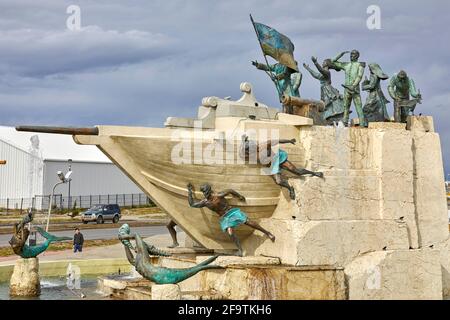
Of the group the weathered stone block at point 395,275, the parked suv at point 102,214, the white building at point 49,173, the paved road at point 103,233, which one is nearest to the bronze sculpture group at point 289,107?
the weathered stone block at point 395,275

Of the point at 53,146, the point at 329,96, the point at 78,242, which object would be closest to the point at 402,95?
the point at 329,96

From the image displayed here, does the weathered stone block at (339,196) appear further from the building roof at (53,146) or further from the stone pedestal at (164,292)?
the building roof at (53,146)

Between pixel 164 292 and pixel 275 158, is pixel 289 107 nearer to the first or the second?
pixel 275 158

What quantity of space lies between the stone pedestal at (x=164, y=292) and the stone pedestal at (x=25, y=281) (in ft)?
15.1

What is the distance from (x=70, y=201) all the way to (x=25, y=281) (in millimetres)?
33726

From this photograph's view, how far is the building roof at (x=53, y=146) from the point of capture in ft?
152

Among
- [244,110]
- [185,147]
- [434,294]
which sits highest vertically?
[244,110]

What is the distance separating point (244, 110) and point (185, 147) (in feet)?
6.18

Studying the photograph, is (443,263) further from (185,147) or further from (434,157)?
(185,147)

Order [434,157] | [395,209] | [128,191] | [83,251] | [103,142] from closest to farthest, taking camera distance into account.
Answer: [103,142] → [395,209] → [434,157] → [83,251] → [128,191]

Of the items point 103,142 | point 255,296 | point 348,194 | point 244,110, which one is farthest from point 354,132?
point 103,142

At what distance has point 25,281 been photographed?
46.3 ft

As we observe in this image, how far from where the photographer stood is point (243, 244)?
1408cm

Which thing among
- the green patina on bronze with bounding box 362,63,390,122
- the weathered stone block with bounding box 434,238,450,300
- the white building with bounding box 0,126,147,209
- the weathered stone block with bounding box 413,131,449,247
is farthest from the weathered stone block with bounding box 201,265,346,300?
the white building with bounding box 0,126,147,209
